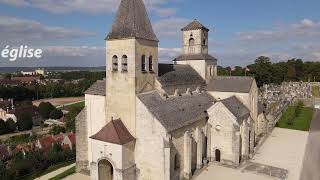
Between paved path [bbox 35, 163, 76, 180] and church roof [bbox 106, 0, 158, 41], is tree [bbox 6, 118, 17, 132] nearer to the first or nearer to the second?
paved path [bbox 35, 163, 76, 180]

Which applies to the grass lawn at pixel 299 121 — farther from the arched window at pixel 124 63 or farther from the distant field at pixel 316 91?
the arched window at pixel 124 63

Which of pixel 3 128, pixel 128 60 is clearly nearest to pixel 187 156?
pixel 128 60

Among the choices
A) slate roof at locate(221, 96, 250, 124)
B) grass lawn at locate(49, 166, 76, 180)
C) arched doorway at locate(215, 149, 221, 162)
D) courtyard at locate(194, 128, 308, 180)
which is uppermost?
slate roof at locate(221, 96, 250, 124)

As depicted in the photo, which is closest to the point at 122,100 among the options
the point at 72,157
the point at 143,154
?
the point at 143,154

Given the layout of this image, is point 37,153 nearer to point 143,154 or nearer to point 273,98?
point 143,154

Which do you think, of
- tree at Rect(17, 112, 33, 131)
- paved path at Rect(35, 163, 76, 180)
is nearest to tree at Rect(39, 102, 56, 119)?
tree at Rect(17, 112, 33, 131)

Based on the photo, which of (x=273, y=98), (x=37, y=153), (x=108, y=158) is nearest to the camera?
(x=108, y=158)
